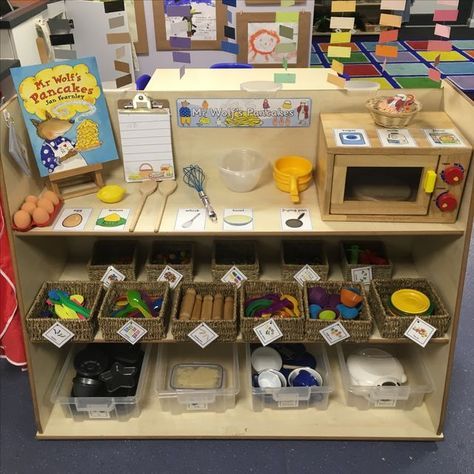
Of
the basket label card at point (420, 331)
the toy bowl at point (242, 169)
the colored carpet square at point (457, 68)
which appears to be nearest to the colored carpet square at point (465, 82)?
the colored carpet square at point (457, 68)

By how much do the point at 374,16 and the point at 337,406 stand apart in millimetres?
6540

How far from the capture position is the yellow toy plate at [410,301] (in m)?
1.63

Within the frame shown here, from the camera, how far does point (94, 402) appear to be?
5.74 ft

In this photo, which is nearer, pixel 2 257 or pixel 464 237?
pixel 464 237

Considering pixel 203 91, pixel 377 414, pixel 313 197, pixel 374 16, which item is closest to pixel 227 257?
pixel 313 197

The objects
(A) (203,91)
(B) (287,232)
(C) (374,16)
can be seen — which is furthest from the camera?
(C) (374,16)

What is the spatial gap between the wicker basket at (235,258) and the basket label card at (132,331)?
1.03 feet

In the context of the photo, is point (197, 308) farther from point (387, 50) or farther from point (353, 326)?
point (387, 50)

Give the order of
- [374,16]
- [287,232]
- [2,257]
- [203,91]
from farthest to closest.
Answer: [374,16] < [2,257] < [203,91] < [287,232]

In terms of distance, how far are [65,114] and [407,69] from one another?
4.61 metres

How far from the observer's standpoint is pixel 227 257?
188cm

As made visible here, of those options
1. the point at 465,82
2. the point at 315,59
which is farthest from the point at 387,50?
the point at 315,59

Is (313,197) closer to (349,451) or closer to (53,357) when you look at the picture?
(349,451)

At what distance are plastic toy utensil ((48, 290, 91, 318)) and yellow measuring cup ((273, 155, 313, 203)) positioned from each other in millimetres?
724
